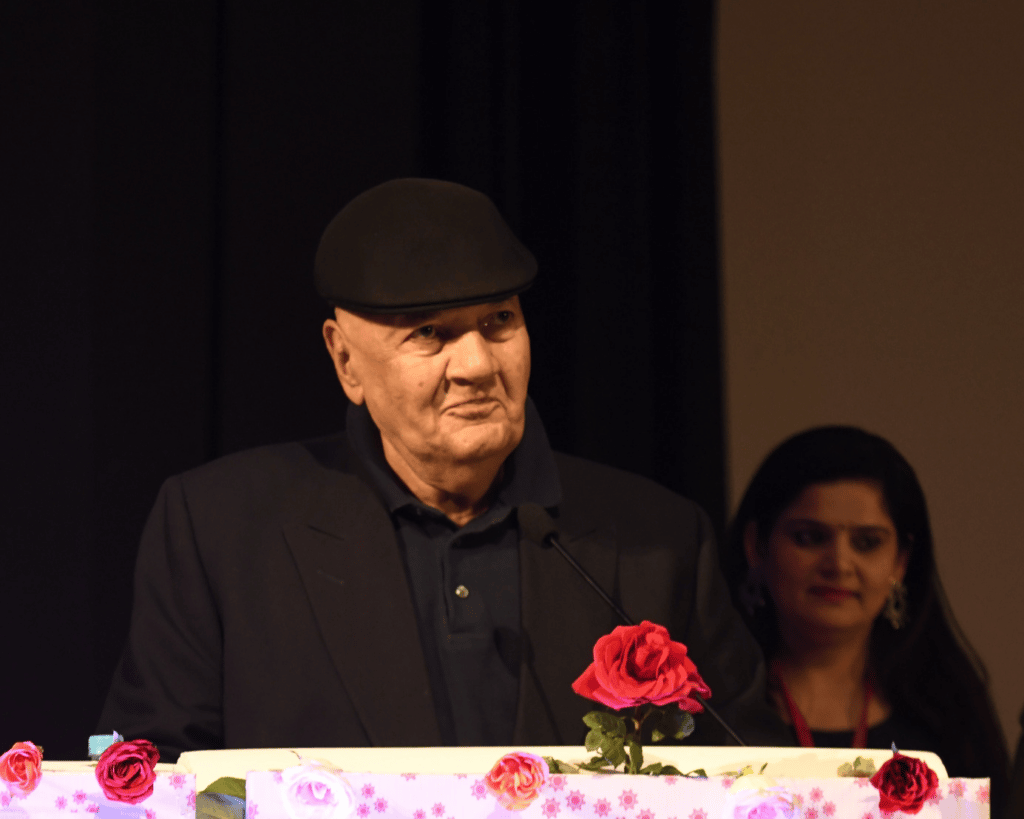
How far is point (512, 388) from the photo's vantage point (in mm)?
1420

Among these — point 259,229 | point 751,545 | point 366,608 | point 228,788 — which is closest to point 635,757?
point 228,788

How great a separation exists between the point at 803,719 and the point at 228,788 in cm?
146

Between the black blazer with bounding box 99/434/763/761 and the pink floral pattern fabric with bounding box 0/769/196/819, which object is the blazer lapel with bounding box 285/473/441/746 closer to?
the black blazer with bounding box 99/434/763/761

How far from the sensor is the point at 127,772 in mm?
792

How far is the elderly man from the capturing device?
1356 millimetres

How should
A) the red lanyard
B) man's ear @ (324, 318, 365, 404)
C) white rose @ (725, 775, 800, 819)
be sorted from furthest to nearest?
the red lanyard < man's ear @ (324, 318, 365, 404) < white rose @ (725, 775, 800, 819)

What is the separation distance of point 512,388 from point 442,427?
9 centimetres

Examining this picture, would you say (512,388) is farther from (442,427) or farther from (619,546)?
(619,546)

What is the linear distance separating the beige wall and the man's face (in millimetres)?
1138

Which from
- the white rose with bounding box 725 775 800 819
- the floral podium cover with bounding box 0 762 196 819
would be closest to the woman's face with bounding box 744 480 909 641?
the white rose with bounding box 725 775 800 819

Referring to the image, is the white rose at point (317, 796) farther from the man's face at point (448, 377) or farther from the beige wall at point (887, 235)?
the beige wall at point (887, 235)

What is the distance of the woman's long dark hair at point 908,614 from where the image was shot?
210cm

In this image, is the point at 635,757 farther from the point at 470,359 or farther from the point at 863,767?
the point at 470,359

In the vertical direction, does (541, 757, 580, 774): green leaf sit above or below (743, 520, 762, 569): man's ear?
above
